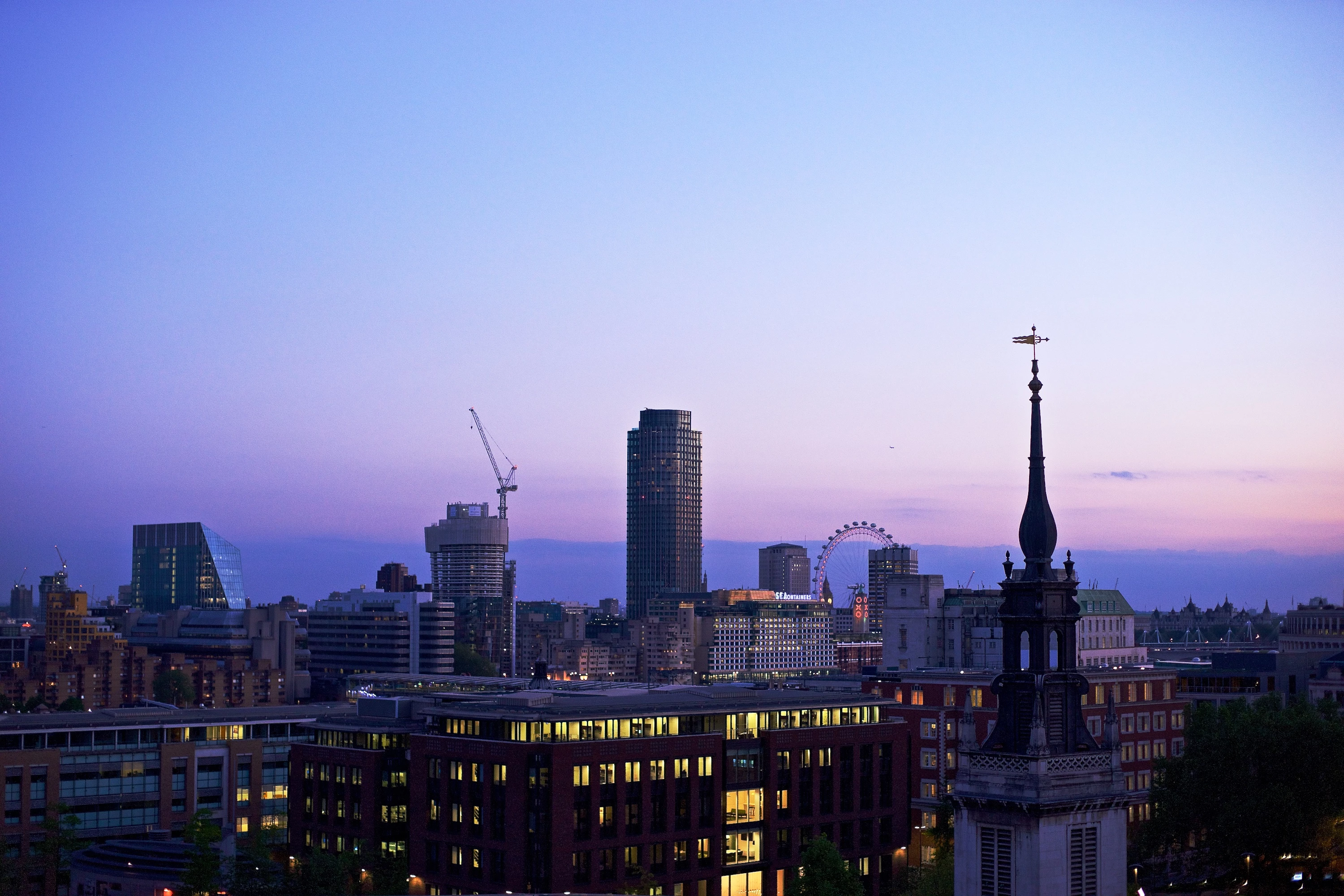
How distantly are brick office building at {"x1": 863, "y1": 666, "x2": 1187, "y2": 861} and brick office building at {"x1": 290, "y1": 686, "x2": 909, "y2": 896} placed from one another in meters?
8.82

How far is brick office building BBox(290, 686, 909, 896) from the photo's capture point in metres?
112

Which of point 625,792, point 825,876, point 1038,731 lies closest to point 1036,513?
point 1038,731

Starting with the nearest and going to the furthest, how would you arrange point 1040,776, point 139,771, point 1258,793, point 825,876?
point 1040,776 → point 825,876 → point 1258,793 → point 139,771

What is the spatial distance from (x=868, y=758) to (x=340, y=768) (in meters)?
45.5

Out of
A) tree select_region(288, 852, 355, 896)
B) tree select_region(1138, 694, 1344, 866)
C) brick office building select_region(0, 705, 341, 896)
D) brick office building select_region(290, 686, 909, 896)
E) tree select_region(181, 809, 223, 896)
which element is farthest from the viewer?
brick office building select_region(0, 705, 341, 896)

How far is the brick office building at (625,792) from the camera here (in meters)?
112

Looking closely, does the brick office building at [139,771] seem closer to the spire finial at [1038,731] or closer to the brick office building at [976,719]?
the brick office building at [976,719]

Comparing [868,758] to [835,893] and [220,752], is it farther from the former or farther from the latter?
[220,752]

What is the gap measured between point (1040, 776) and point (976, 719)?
96.0 m

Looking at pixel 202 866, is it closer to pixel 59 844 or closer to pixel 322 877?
pixel 322 877

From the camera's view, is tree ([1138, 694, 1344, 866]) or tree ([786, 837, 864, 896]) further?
tree ([1138, 694, 1344, 866])

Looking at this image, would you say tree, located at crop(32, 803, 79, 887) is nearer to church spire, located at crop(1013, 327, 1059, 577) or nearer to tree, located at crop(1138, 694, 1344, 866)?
tree, located at crop(1138, 694, 1344, 866)

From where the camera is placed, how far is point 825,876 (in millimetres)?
101938

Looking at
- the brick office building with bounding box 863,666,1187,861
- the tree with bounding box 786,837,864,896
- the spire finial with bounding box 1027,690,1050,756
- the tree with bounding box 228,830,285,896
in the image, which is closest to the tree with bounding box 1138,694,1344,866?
the tree with bounding box 786,837,864,896
